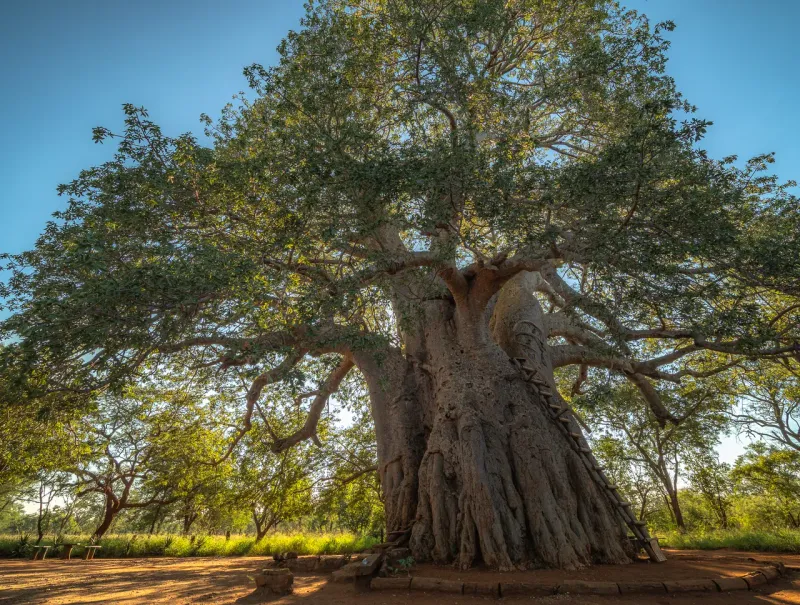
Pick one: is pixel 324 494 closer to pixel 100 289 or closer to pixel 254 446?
pixel 254 446

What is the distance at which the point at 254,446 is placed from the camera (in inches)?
407

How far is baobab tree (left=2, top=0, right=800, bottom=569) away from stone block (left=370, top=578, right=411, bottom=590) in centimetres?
109

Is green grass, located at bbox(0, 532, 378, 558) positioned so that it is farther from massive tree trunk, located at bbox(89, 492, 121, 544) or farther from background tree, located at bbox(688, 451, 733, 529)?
background tree, located at bbox(688, 451, 733, 529)

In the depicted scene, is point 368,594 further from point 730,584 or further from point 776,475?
point 776,475

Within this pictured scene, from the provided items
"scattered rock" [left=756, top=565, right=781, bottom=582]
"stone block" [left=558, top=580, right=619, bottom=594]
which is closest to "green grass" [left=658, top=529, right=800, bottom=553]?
"scattered rock" [left=756, top=565, right=781, bottom=582]

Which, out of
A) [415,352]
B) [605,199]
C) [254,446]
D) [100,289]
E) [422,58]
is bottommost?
[254,446]

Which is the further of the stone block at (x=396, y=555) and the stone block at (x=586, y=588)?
the stone block at (x=396, y=555)

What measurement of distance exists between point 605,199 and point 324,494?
32.0ft

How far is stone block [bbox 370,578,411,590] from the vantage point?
4562mm

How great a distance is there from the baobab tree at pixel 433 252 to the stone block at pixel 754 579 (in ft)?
4.36

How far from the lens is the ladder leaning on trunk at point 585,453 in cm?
573

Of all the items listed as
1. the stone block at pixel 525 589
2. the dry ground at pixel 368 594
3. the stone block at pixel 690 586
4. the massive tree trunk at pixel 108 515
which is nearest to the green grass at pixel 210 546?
the massive tree trunk at pixel 108 515

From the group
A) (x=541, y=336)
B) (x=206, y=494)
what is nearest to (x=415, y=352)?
(x=541, y=336)

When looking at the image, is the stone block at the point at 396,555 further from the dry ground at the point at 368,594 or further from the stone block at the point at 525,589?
the stone block at the point at 525,589
